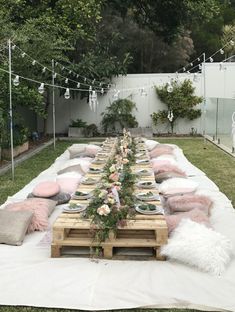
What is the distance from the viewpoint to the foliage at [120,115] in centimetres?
1435

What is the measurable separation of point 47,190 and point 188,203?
6.05ft

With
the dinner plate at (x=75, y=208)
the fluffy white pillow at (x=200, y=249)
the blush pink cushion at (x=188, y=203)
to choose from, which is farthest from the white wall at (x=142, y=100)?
the fluffy white pillow at (x=200, y=249)

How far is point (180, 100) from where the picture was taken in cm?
1427

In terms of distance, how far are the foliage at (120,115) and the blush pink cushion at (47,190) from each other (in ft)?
28.8

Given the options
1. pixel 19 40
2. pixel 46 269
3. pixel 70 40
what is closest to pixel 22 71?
pixel 19 40

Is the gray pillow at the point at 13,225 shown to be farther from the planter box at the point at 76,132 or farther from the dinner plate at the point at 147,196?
the planter box at the point at 76,132

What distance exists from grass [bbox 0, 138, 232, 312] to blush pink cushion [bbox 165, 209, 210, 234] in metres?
1.72

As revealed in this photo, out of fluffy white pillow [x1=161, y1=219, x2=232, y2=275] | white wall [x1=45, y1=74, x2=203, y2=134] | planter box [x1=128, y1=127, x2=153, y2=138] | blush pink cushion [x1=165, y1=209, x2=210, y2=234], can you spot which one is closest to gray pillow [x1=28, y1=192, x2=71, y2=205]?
blush pink cushion [x1=165, y1=209, x2=210, y2=234]

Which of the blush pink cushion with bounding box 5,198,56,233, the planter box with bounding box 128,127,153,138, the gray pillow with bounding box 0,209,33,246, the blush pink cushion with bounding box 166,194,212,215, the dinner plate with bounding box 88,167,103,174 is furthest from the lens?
the planter box with bounding box 128,127,153,138

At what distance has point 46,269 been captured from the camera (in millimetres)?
3666

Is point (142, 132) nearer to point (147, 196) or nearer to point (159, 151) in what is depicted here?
point (159, 151)

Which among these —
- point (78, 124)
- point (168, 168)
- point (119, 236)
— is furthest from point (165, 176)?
point (78, 124)

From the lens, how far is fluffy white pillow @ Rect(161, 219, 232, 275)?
354 cm

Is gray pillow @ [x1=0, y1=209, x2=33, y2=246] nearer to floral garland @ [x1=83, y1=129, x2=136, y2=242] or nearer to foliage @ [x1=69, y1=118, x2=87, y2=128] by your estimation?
floral garland @ [x1=83, y1=129, x2=136, y2=242]
